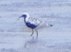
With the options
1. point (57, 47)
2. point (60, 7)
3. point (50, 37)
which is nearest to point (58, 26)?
point (50, 37)

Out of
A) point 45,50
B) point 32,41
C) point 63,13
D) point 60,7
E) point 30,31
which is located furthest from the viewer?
point 60,7

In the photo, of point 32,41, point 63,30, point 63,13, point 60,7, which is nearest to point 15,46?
point 32,41

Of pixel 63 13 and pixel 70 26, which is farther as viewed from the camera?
pixel 63 13

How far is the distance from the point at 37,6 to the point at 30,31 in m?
3.11

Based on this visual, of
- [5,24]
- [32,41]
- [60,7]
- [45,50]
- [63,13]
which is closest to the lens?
[45,50]

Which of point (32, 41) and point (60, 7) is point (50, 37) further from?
point (60, 7)

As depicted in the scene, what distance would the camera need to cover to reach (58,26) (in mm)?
10000

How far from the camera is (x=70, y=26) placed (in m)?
9.99

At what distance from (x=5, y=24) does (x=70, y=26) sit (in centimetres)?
159

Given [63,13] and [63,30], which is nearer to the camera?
[63,30]

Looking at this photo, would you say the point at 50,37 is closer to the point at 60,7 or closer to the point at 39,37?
the point at 39,37

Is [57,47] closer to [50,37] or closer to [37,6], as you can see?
[50,37]

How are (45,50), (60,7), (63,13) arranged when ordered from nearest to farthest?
(45,50), (63,13), (60,7)

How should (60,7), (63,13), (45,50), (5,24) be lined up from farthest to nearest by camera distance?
1. (60,7)
2. (63,13)
3. (5,24)
4. (45,50)
